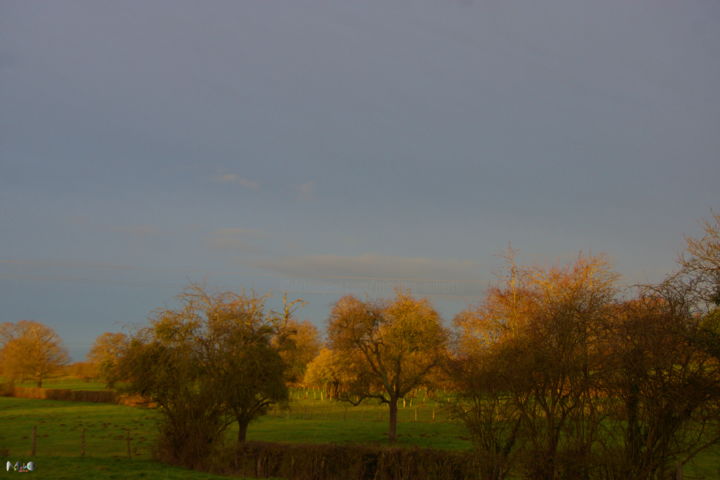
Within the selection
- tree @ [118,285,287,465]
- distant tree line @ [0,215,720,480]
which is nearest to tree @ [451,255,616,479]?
distant tree line @ [0,215,720,480]

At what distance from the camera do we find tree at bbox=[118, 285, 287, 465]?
71.9 feet

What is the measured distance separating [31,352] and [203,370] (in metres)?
66.1

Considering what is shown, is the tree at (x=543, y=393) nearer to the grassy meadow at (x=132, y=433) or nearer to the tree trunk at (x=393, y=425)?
the grassy meadow at (x=132, y=433)

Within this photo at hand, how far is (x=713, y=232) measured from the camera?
750 inches

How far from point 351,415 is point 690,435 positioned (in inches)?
1688

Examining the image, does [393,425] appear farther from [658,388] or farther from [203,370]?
[658,388]

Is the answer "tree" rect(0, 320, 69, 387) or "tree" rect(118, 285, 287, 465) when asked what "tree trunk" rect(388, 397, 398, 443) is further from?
"tree" rect(0, 320, 69, 387)

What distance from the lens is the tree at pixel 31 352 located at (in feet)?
242

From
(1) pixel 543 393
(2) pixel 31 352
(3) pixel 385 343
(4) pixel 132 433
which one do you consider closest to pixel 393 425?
(3) pixel 385 343

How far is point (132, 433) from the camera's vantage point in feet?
120

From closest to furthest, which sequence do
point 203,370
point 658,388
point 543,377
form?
point 658,388, point 543,377, point 203,370

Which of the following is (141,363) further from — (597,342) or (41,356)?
(41,356)

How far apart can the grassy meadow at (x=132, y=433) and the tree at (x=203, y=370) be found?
5.87ft

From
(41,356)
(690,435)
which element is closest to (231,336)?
(690,435)
